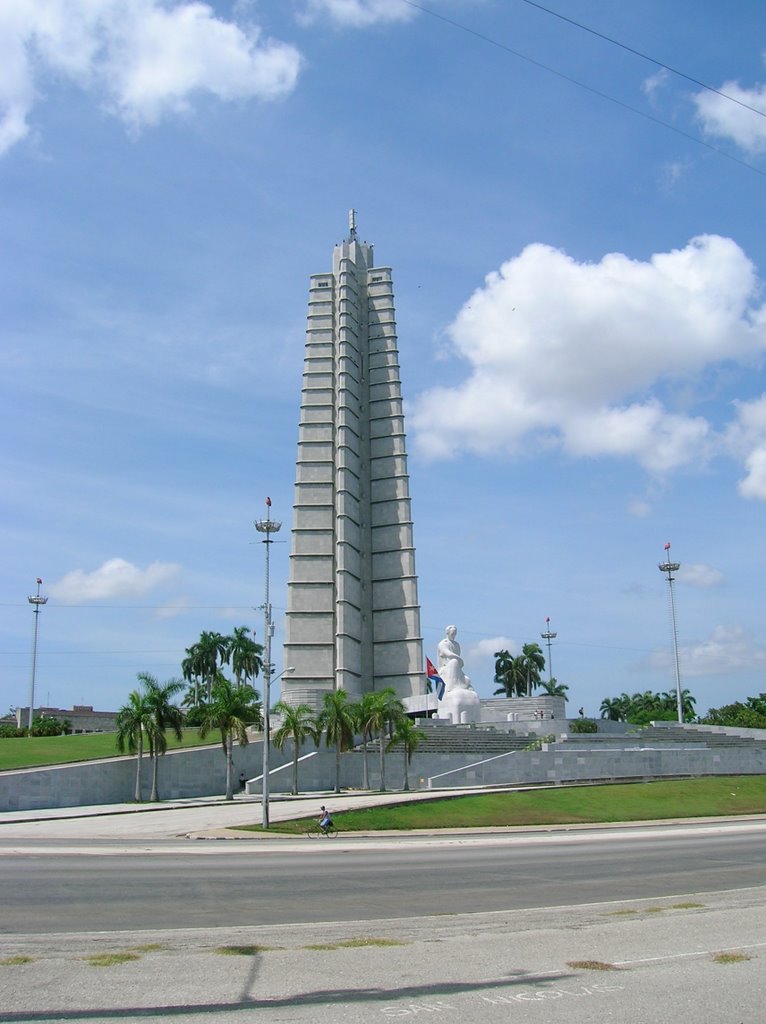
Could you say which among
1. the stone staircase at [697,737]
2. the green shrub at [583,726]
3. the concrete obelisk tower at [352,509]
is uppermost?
the concrete obelisk tower at [352,509]

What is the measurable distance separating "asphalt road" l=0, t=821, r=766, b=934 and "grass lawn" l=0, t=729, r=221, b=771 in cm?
1969

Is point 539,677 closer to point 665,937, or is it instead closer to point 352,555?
point 352,555

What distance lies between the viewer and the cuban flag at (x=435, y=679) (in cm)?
7012

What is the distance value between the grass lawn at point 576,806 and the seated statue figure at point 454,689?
18.6m

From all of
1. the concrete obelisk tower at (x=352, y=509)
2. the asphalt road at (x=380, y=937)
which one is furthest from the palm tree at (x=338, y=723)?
the asphalt road at (x=380, y=937)

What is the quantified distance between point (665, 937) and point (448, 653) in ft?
193

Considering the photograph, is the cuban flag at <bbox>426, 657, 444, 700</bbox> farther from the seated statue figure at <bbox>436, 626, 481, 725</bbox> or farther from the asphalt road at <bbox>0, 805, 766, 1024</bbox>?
the asphalt road at <bbox>0, 805, 766, 1024</bbox>

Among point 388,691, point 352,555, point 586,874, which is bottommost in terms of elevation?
point 586,874

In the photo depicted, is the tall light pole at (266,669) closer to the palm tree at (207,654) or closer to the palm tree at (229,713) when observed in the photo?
the palm tree at (229,713)

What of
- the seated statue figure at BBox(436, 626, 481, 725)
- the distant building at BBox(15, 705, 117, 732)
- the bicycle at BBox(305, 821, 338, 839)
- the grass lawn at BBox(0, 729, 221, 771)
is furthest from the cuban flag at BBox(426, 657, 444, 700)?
the distant building at BBox(15, 705, 117, 732)

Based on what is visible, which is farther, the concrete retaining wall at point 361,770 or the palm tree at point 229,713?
the palm tree at point 229,713

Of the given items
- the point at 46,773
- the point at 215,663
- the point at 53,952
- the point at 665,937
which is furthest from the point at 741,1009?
the point at 215,663

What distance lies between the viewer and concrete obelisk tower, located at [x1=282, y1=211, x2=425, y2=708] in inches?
2901

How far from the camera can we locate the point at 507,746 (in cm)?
5991
